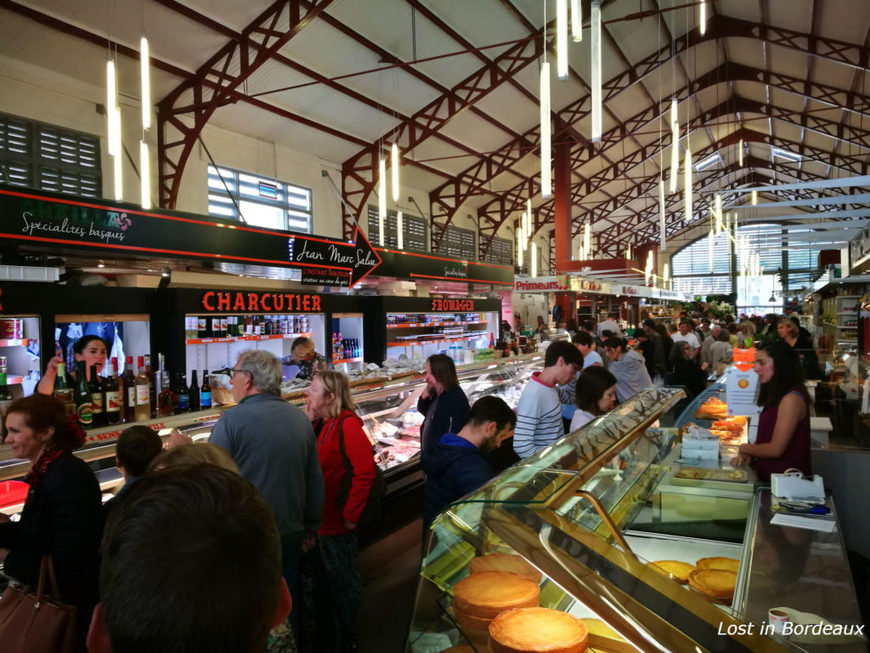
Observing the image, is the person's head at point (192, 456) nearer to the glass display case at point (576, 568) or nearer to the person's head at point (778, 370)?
the glass display case at point (576, 568)

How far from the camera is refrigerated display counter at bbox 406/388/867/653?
147 centimetres

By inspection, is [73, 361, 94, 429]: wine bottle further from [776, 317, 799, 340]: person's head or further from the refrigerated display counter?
[776, 317, 799, 340]: person's head

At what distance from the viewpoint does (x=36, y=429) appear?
2.30 meters

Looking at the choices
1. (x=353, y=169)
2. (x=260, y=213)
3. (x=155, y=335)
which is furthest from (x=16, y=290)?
(x=353, y=169)

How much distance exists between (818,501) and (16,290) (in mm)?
6042

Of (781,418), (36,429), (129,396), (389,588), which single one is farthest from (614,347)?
(36,429)

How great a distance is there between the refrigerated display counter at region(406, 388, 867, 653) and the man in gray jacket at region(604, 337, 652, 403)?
11.9ft

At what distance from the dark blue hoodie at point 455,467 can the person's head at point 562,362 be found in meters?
1.21

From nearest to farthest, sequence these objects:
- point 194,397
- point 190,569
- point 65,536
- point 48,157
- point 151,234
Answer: point 190,569, point 65,536, point 194,397, point 151,234, point 48,157

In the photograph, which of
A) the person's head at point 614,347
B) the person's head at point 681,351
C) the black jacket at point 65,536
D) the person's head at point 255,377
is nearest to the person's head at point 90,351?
the person's head at point 255,377

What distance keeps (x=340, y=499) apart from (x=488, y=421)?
104 cm

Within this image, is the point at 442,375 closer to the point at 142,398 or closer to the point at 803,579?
the point at 142,398

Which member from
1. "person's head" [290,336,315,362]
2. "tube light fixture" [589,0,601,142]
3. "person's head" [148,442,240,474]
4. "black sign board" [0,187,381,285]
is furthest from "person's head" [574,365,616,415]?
"black sign board" [0,187,381,285]

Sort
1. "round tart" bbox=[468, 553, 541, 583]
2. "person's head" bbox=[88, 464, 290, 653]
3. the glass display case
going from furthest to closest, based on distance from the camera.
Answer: "round tart" bbox=[468, 553, 541, 583], the glass display case, "person's head" bbox=[88, 464, 290, 653]
